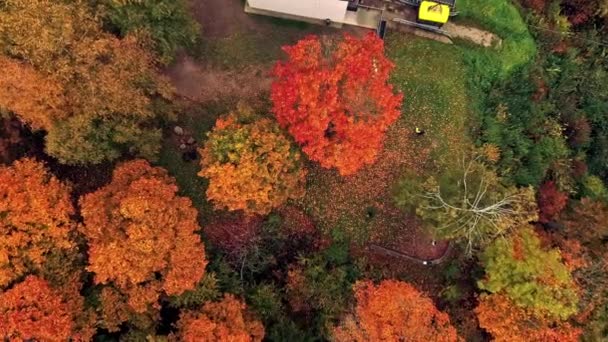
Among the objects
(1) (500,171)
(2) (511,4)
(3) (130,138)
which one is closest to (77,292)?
(3) (130,138)

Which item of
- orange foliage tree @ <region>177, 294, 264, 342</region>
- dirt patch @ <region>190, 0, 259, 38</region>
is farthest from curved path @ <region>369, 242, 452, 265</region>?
dirt patch @ <region>190, 0, 259, 38</region>

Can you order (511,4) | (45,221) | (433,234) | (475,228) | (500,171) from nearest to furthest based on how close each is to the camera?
(45,221), (475,228), (433,234), (500,171), (511,4)

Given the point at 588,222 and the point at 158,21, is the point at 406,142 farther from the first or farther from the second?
the point at 158,21

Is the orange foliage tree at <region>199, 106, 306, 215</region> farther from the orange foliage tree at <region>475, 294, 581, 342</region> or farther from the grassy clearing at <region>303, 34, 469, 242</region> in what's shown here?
the orange foliage tree at <region>475, 294, 581, 342</region>

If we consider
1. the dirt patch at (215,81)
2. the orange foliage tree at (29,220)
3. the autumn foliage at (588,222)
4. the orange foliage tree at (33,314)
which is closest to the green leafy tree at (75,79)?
the orange foliage tree at (29,220)

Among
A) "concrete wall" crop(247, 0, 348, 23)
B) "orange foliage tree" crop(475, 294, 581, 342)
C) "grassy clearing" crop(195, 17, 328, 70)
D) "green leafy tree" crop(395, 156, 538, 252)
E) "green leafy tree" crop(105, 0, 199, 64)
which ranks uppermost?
"concrete wall" crop(247, 0, 348, 23)

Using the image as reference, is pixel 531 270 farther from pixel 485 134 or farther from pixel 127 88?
pixel 127 88

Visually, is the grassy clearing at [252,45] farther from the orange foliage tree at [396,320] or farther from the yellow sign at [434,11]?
the orange foliage tree at [396,320]
